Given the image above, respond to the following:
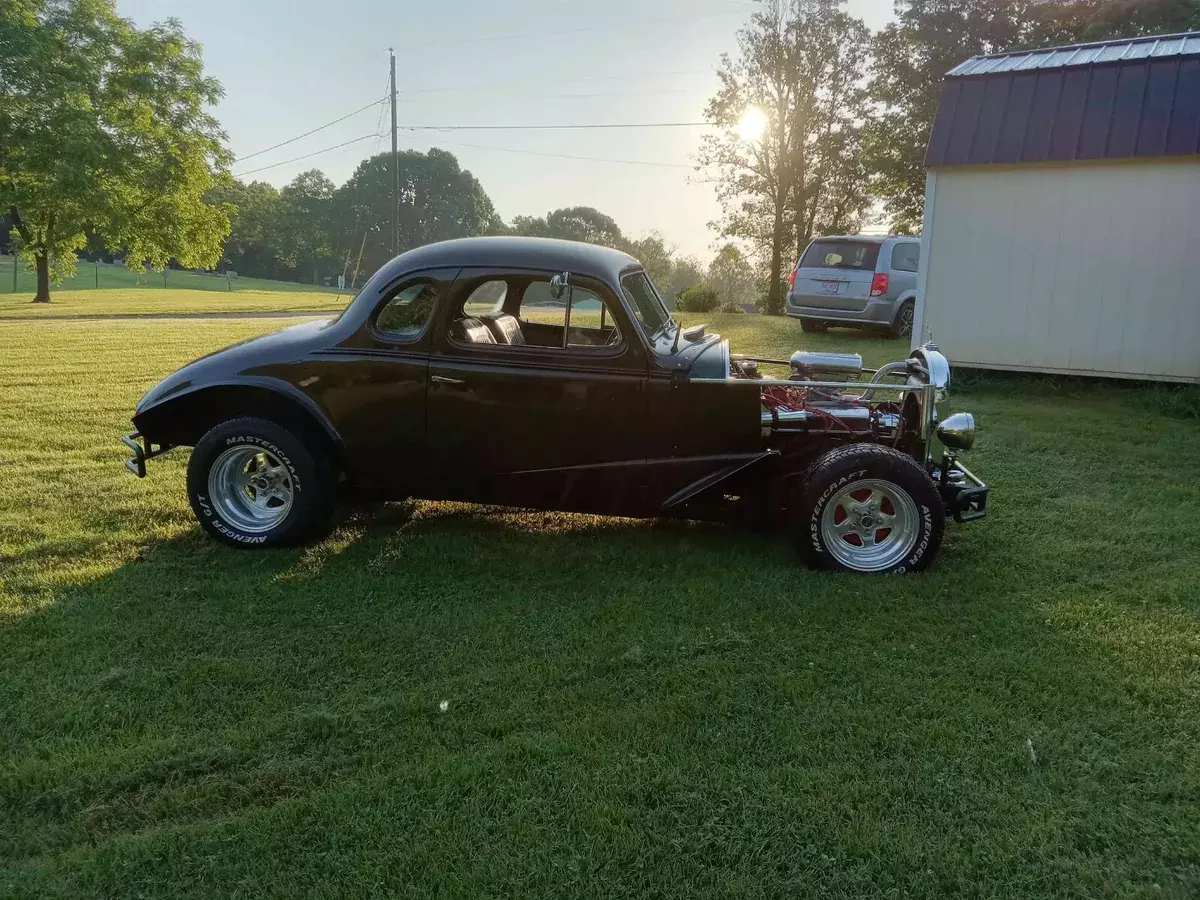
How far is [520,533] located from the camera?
514 centimetres

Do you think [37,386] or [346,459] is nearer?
[346,459]

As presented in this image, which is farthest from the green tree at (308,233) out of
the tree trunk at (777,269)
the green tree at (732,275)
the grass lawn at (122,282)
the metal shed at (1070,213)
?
the metal shed at (1070,213)

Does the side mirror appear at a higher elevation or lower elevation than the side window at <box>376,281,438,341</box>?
higher

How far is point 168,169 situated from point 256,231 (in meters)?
45.9

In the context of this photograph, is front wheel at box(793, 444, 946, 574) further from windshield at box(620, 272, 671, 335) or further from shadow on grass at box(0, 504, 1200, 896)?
windshield at box(620, 272, 671, 335)

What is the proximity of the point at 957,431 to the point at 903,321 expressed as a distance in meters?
10.7

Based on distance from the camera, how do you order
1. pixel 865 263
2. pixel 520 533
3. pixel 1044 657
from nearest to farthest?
pixel 1044 657, pixel 520 533, pixel 865 263

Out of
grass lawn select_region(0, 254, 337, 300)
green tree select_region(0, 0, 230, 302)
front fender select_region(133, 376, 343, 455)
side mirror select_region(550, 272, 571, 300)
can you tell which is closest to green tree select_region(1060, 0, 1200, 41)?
side mirror select_region(550, 272, 571, 300)

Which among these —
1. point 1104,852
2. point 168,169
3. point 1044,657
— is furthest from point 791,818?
point 168,169

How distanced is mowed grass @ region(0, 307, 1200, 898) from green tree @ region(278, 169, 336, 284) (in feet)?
222

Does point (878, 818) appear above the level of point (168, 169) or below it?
below

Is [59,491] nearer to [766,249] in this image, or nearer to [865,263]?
[865,263]

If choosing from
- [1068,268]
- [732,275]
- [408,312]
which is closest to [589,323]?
[408,312]

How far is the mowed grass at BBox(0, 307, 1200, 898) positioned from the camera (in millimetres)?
2432
